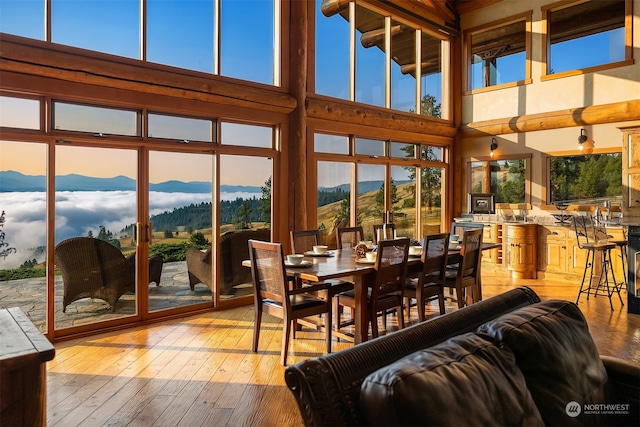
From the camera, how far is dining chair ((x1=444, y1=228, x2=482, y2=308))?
15.0ft

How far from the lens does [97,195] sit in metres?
4.36

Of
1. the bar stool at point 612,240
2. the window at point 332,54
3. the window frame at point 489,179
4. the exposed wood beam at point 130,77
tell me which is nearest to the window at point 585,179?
the window frame at point 489,179

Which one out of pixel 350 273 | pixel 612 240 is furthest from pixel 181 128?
pixel 612 240

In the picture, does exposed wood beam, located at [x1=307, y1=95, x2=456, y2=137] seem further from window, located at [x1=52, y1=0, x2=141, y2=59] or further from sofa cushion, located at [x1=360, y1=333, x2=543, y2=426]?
sofa cushion, located at [x1=360, y1=333, x2=543, y2=426]

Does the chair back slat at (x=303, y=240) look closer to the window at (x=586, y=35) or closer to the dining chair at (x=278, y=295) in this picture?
the dining chair at (x=278, y=295)

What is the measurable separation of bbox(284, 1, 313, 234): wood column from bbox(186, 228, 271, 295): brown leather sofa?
1.94 ft

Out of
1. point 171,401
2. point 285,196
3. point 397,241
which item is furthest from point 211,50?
point 171,401

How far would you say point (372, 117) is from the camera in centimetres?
705

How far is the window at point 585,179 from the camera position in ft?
22.7

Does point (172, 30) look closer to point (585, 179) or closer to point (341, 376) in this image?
point (341, 376)

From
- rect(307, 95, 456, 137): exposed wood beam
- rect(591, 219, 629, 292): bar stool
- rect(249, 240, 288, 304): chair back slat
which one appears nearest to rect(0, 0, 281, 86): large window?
rect(307, 95, 456, 137): exposed wood beam

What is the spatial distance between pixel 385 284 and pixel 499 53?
660 centimetres

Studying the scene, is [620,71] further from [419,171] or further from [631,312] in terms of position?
[631,312]

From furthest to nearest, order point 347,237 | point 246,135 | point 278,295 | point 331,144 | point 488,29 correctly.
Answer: point 488,29, point 331,144, point 246,135, point 347,237, point 278,295
